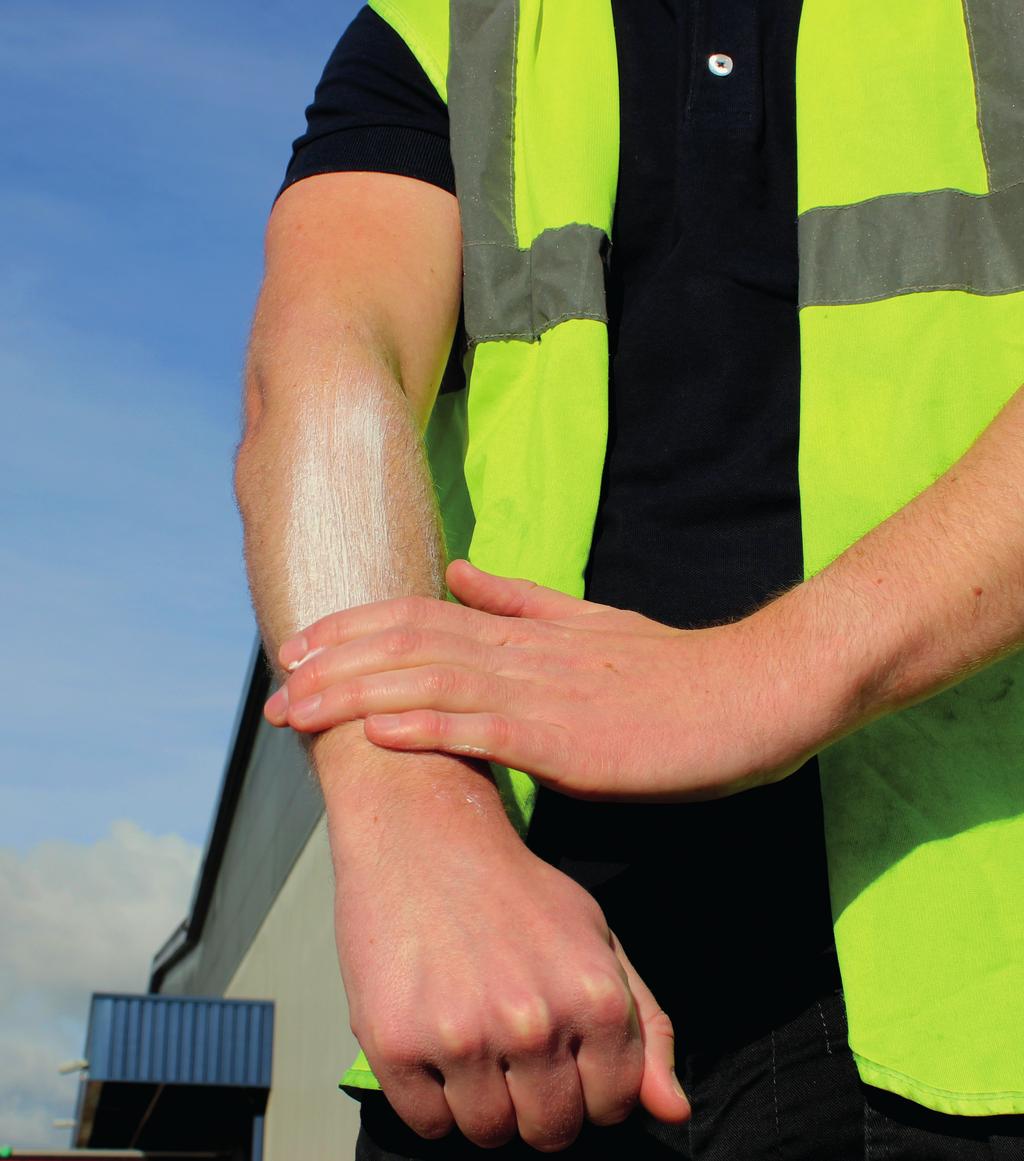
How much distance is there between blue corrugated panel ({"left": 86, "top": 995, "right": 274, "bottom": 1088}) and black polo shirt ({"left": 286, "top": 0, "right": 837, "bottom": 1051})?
14259 millimetres

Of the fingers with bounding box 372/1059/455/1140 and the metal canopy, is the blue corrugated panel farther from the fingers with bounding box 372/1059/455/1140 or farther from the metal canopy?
the fingers with bounding box 372/1059/455/1140

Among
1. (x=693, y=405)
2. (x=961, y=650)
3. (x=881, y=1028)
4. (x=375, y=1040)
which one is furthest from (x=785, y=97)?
(x=375, y=1040)

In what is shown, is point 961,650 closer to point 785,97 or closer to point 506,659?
point 506,659

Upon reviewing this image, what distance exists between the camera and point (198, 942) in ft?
88.1

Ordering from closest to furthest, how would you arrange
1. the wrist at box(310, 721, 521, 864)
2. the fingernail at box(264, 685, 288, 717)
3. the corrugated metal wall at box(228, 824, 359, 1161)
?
the wrist at box(310, 721, 521, 864), the fingernail at box(264, 685, 288, 717), the corrugated metal wall at box(228, 824, 359, 1161)

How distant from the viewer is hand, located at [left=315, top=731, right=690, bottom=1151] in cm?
105

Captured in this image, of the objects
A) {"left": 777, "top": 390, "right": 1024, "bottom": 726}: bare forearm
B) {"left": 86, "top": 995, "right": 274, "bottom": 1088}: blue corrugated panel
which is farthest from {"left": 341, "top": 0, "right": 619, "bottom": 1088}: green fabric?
{"left": 86, "top": 995, "right": 274, "bottom": 1088}: blue corrugated panel

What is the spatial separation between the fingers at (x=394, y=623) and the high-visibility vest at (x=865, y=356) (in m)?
0.24

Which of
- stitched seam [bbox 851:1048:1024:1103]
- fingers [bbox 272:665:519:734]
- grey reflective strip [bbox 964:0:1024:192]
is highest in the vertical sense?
grey reflective strip [bbox 964:0:1024:192]

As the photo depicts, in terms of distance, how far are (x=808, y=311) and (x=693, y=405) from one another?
18 centimetres

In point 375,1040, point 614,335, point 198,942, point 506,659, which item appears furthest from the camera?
point 198,942

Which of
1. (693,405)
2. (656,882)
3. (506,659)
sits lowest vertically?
(656,882)

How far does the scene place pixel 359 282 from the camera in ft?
5.51

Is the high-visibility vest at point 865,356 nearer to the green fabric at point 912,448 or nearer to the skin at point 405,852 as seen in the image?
the green fabric at point 912,448
